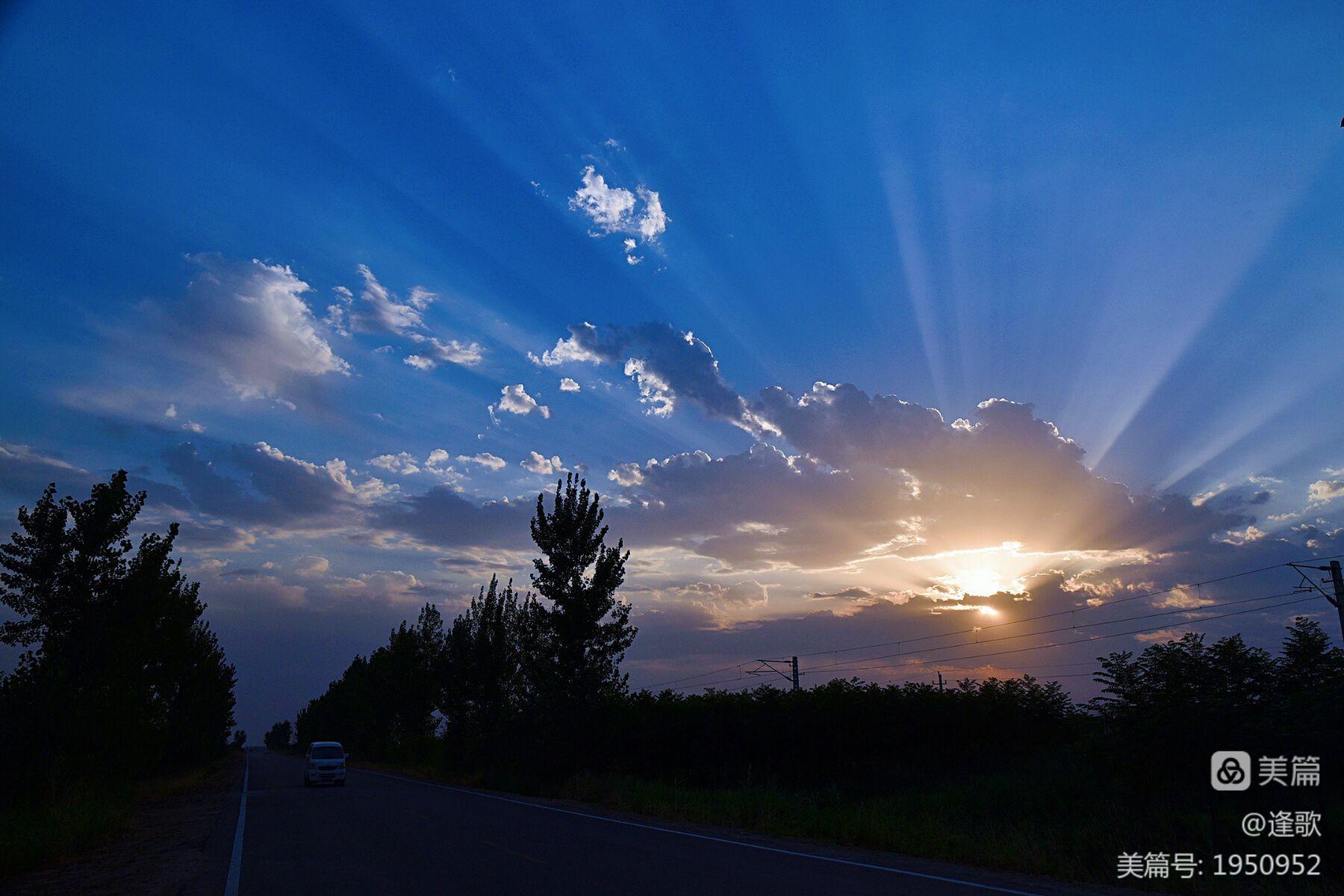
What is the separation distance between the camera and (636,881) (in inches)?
394

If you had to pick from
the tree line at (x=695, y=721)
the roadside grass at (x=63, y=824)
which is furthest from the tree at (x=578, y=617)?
the roadside grass at (x=63, y=824)

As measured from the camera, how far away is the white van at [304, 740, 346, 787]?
34562mm

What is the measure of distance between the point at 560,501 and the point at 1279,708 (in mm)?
25805

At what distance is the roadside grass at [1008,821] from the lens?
38.4 ft

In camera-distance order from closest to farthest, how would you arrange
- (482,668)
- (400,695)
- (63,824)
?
(63,824) < (482,668) < (400,695)

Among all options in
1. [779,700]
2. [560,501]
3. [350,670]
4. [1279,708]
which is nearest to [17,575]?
[560,501]

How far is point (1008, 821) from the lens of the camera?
18.4 meters

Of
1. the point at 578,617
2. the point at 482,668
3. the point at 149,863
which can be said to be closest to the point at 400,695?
the point at 482,668

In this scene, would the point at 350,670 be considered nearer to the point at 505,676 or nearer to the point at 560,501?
the point at 505,676

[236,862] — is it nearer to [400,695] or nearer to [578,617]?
[578,617]
